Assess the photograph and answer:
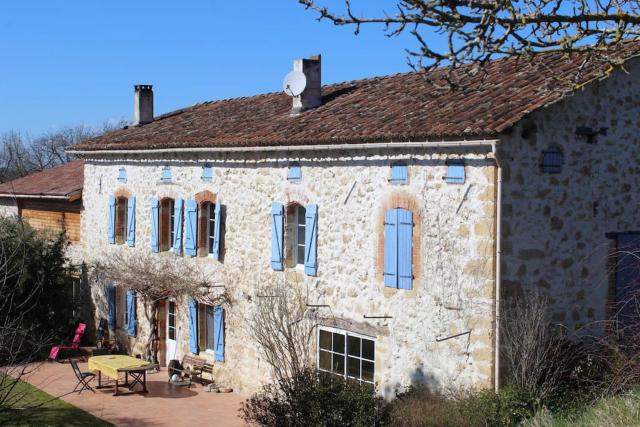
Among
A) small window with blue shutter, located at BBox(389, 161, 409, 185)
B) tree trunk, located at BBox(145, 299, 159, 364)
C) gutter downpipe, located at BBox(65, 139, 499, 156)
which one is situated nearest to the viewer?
gutter downpipe, located at BBox(65, 139, 499, 156)

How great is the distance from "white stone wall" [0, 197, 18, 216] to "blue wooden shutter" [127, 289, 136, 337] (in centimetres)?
676

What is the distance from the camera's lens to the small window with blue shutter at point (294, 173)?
14.1m

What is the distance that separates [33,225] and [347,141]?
43.7 ft

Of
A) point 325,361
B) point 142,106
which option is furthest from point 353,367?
point 142,106

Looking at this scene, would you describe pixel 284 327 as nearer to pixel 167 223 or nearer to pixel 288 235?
pixel 288 235

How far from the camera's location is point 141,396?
1555 centimetres

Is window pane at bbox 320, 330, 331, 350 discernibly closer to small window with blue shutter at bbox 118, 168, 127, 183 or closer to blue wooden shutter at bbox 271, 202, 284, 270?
blue wooden shutter at bbox 271, 202, 284, 270

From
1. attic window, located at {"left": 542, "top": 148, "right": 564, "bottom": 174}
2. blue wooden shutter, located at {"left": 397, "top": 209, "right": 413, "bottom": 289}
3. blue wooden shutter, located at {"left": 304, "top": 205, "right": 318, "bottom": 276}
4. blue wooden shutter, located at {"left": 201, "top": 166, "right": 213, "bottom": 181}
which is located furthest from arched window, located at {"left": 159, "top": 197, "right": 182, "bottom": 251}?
attic window, located at {"left": 542, "top": 148, "right": 564, "bottom": 174}

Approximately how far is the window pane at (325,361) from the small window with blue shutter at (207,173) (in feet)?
15.4

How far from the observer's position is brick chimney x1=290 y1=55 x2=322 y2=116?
52.8ft

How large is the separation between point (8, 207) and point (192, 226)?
10.1 m

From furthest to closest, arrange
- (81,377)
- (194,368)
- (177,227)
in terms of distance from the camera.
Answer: (177,227)
(194,368)
(81,377)

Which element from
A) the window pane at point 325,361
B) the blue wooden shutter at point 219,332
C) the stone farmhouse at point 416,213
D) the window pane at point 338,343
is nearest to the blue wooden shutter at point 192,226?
the stone farmhouse at point 416,213

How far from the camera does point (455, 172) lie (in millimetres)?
11398
